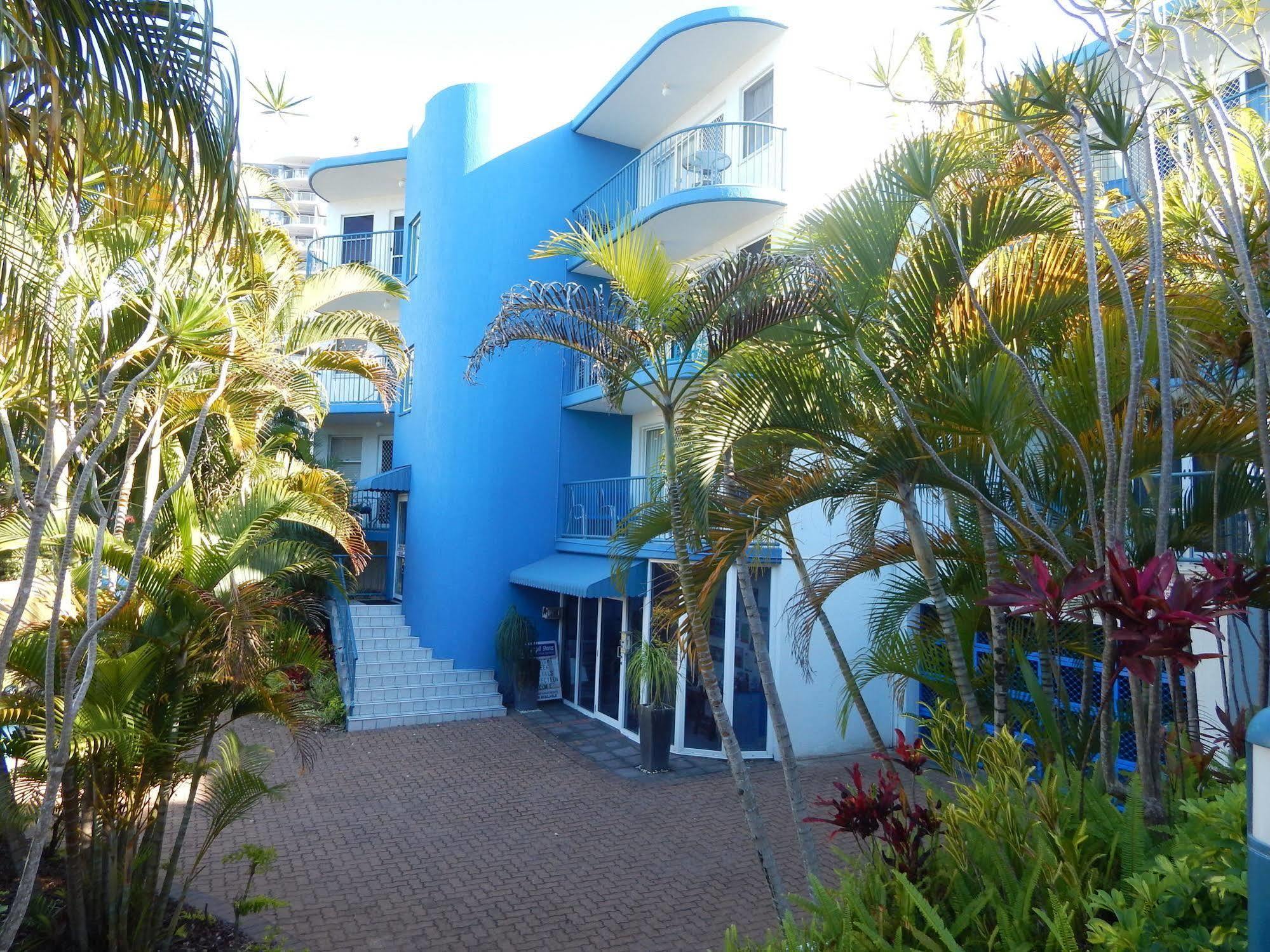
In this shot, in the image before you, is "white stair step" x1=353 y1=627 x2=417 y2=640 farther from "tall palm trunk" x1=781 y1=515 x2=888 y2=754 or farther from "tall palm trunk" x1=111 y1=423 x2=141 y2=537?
"tall palm trunk" x1=781 y1=515 x2=888 y2=754

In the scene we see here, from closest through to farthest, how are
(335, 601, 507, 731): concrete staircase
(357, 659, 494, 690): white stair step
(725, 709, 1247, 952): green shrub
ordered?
(725, 709, 1247, 952): green shrub, (335, 601, 507, 731): concrete staircase, (357, 659, 494, 690): white stair step

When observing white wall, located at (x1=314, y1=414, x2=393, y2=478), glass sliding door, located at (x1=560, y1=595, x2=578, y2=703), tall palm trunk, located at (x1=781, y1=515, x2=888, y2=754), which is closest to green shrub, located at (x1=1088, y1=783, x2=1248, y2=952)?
tall palm trunk, located at (x1=781, y1=515, x2=888, y2=754)

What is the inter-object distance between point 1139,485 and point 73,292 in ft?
24.0

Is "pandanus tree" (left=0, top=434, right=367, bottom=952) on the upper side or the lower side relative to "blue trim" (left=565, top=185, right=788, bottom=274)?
lower

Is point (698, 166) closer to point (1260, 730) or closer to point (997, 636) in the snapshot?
point (997, 636)

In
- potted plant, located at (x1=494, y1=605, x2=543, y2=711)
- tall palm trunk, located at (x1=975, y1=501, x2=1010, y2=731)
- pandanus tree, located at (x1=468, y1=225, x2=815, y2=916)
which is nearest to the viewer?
tall palm trunk, located at (x1=975, y1=501, x2=1010, y2=731)

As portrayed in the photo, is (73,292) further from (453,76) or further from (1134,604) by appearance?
(453,76)

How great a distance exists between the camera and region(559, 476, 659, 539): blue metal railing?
560 inches

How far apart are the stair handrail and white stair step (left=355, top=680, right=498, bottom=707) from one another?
0.59 ft

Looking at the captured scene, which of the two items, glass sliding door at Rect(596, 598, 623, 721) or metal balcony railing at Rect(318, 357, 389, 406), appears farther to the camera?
metal balcony railing at Rect(318, 357, 389, 406)

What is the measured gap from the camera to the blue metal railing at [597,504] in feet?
46.7

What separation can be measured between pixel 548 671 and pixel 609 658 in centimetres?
175

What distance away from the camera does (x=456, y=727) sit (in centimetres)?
1366

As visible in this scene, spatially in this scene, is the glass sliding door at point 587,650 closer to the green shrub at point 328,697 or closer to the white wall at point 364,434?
the green shrub at point 328,697
